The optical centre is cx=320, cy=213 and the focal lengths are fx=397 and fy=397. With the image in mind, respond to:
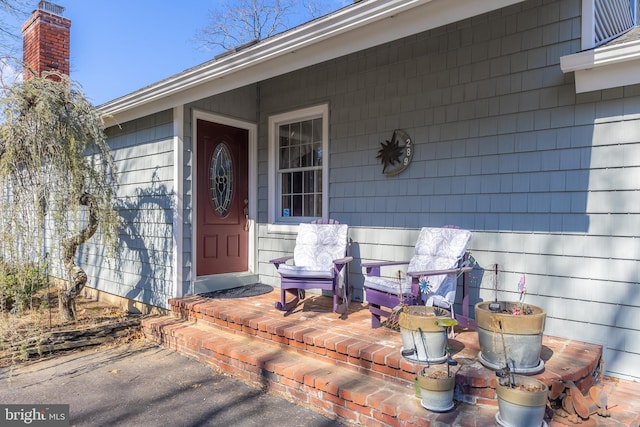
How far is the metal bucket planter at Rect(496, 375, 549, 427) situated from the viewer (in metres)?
1.95

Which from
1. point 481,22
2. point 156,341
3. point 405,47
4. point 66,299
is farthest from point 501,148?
point 66,299

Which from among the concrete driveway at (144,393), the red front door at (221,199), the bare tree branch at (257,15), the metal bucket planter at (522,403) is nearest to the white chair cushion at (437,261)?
the metal bucket planter at (522,403)

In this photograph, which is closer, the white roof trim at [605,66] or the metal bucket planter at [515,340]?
the metal bucket planter at [515,340]

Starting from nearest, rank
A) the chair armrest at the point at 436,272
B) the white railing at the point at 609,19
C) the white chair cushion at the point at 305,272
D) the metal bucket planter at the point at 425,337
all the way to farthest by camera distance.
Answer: the metal bucket planter at the point at 425,337 → the chair armrest at the point at 436,272 → the white railing at the point at 609,19 → the white chair cushion at the point at 305,272

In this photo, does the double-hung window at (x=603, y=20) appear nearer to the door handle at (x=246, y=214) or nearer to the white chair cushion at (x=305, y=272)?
the white chair cushion at (x=305, y=272)

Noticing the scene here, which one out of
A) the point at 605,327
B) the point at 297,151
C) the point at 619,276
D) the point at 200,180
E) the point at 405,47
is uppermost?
the point at 405,47

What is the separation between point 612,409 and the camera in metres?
2.29

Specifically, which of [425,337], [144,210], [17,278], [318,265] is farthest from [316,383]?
[144,210]

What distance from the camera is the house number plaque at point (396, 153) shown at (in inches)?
152

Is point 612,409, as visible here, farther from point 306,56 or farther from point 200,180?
point 200,180

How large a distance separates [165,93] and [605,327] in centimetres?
445

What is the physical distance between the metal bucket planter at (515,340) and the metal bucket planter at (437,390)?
35cm

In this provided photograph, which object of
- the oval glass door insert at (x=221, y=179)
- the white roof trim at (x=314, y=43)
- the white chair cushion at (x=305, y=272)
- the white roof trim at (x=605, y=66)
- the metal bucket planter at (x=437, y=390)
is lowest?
the metal bucket planter at (x=437, y=390)

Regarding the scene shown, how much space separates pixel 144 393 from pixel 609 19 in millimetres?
4820
